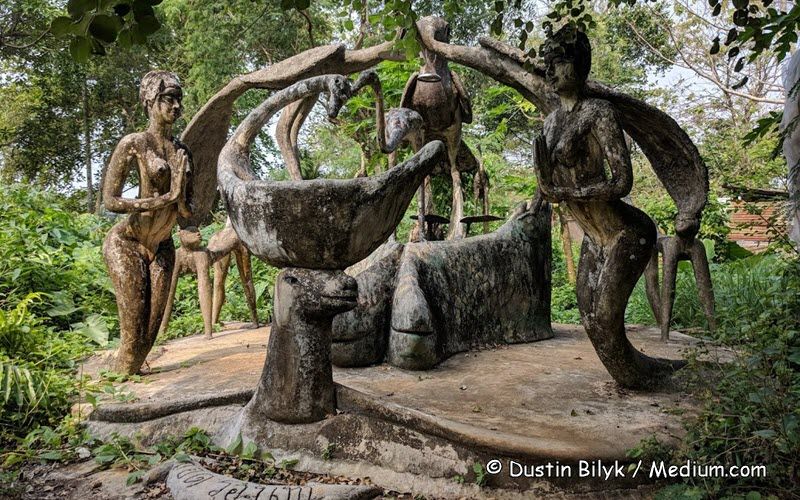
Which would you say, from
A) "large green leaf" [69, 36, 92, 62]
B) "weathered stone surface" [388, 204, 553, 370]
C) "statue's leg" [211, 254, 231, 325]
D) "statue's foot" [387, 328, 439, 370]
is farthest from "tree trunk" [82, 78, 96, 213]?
"large green leaf" [69, 36, 92, 62]

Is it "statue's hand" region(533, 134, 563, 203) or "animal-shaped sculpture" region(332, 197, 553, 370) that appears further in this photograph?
"animal-shaped sculpture" region(332, 197, 553, 370)

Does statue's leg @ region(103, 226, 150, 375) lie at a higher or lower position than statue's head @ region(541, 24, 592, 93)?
lower

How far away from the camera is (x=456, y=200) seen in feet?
20.3

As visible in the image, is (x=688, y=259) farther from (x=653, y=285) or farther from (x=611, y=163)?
(x=611, y=163)

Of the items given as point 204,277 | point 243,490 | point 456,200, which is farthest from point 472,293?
point 243,490

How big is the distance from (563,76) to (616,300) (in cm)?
134

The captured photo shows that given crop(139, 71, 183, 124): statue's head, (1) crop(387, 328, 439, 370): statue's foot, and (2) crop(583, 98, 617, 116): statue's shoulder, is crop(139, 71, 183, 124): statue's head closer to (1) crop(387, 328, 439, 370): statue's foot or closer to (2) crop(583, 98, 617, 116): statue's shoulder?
(1) crop(387, 328, 439, 370): statue's foot

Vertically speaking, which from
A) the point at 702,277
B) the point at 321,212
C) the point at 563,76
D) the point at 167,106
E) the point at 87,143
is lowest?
the point at 702,277

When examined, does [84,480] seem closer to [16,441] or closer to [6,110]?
[16,441]

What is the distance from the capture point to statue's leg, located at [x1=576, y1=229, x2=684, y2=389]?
329 centimetres

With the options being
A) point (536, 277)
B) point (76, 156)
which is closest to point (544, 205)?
point (536, 277)

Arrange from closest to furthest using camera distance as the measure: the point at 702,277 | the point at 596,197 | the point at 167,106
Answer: the point at 596,197 < the point at 167,106 < the point at 702,277

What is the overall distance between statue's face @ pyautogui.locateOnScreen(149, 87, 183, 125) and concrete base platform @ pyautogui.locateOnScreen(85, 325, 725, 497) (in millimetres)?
1922

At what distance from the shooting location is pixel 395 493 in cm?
233
